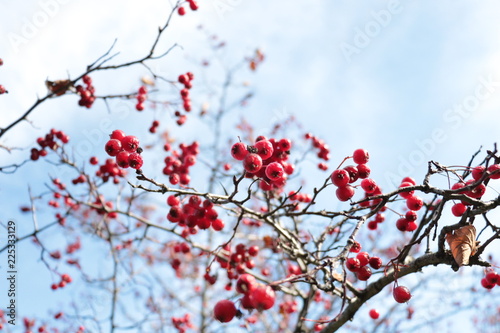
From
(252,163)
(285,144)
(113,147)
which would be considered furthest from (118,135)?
(285,144)

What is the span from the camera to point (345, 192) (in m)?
2.44

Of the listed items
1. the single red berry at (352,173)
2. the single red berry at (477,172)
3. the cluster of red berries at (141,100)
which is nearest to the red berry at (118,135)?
the single red berry at (352,173)

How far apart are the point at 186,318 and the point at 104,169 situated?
327 cm

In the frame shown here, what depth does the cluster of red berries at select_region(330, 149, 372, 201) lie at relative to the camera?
2.40m

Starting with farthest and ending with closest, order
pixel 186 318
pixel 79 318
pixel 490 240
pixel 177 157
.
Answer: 1. pixel 186 318
2. pixel 79 318
3. pixel 177 157
4. pixel 490 240

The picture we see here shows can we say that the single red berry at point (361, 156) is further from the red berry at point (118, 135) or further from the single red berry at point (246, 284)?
the red berry at point (118, 135)

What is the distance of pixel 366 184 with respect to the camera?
2561mm

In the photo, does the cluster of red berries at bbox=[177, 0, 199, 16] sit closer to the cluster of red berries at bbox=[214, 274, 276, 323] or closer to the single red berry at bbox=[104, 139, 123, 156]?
the single red berry at bbox=[104, 139, 123, 156]

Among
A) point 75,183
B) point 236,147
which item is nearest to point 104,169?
point 75,183

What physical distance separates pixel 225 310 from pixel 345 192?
121cm

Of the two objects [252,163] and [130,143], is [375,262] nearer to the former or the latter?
[252,163]

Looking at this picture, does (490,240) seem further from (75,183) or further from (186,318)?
(186,318)

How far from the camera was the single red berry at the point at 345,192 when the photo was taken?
243 cm

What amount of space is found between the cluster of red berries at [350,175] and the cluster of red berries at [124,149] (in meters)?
1.30
